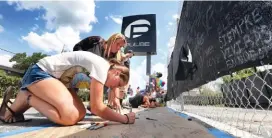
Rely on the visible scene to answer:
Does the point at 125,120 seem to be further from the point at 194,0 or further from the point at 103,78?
the point at 194,0

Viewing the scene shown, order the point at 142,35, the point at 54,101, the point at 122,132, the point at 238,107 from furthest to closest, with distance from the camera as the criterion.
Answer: the point at 142,35
the point at 238,107
the point at 54,101
the point at 122,132

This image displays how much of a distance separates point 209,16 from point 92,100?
3.37ft

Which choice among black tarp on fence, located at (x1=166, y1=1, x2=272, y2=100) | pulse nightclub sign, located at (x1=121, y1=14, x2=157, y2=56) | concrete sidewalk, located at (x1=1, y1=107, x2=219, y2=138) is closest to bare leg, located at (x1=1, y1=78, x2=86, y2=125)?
concrete sidewalk, located at (x1=1, y1=107, x2=219, y2=138)

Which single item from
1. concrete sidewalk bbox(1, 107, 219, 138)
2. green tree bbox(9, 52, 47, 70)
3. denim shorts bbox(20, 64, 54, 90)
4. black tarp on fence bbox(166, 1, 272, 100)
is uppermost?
green tree bbox(9, 52, 47, 70)

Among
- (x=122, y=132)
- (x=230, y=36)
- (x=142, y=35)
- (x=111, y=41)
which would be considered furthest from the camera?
(x=142, y=35)

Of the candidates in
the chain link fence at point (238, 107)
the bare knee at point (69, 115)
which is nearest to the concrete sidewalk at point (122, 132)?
the bare knee at point (69, 115)

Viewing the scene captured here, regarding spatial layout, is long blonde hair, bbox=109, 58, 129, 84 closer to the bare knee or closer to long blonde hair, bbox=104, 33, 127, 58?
long blonde hair, bbox=104, 33, 127, 58

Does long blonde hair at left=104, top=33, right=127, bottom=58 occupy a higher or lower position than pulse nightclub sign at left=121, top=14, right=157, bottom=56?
lower

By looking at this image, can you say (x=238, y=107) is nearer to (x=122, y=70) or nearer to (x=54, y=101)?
(x=122, y=70)

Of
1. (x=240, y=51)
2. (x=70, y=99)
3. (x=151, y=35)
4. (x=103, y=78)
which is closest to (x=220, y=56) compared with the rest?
(x=240, y=51)

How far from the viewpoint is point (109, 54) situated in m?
2.13

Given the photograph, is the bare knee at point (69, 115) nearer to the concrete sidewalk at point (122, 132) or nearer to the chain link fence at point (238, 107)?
the concrete sidewalk at point (122, 132)

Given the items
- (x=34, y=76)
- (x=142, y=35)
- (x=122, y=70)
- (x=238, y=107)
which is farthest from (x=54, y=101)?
(x=142, y=35)

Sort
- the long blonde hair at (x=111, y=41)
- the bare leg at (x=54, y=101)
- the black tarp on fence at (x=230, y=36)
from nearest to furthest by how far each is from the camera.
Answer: the black tarp on fence at (x=230, y=36)
the bare leg at (x=54, y=101)
the long blonde hair at (x=111, y=41)
